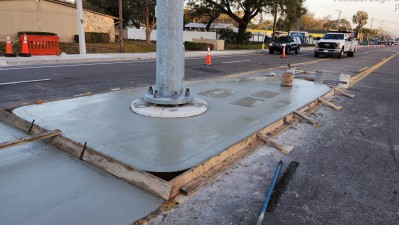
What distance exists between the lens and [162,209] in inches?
111

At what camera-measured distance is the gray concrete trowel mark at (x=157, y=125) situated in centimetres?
369

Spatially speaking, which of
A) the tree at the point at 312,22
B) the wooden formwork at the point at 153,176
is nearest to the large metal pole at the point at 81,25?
the wooden formwork at the point at 153,176

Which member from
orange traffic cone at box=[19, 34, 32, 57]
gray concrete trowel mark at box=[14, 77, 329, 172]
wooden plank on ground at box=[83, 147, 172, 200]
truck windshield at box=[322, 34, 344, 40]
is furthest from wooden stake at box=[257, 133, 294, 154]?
truck windshield at box=[322, 34, 344, 40]

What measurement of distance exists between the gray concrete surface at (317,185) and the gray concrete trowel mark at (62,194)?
34cm

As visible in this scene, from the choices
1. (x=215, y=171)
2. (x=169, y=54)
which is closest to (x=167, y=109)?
(x=169, y=54)

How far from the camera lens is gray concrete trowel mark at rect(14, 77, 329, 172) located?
12.1ft

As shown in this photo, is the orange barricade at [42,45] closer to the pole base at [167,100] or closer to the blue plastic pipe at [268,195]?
the pole base at [167,100]

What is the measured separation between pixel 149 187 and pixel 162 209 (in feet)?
1.02

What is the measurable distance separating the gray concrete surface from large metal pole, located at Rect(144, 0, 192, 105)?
192 cm

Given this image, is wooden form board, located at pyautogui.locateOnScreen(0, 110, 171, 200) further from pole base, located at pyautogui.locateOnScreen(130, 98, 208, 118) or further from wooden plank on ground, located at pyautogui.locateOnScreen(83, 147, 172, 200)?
pole base, located at pyautogui.locateOnScreen(130, 98, 208, 118)

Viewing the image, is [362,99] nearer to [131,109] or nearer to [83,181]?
[131,109]

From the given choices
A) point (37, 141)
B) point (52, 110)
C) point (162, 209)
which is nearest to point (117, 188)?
point (162, 209)

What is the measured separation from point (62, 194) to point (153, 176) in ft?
2.79

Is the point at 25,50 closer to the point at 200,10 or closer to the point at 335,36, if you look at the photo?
the point at 335,36
